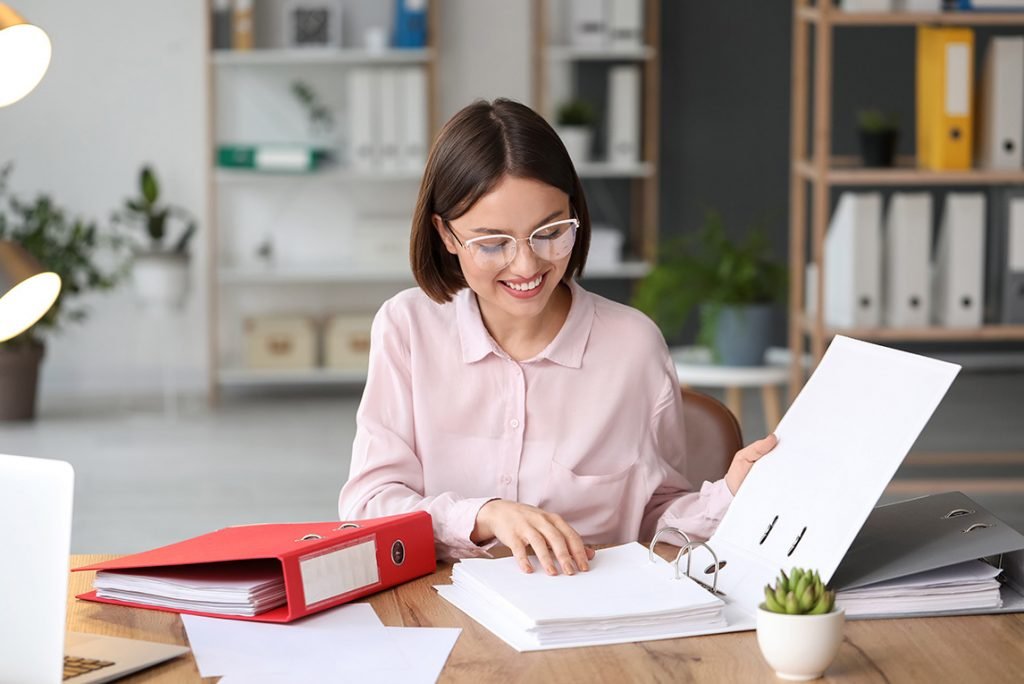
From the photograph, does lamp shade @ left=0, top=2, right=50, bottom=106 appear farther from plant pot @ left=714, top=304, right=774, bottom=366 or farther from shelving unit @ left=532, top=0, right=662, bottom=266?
shelving unit @ left=532, top=0, right=662, bottom=266

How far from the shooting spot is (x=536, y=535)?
4.68 ft

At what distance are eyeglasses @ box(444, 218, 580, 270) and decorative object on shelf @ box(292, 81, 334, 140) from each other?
177 inches

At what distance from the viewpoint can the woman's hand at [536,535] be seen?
1393mm

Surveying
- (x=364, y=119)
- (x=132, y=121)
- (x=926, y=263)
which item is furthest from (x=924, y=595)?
(x=132, y=121)

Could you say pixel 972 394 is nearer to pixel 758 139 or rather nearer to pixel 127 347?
pixel 758 139

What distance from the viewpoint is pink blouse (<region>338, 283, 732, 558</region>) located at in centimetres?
175

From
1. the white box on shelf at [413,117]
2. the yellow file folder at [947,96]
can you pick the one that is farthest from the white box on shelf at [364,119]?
the yellow file folder at [947,96]

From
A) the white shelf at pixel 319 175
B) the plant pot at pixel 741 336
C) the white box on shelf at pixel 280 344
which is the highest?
the white shelf at pixel 319 175

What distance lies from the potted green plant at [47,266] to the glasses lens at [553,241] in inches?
156

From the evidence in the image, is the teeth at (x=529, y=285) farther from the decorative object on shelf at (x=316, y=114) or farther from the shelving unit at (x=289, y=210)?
the decorative object on shelf at (x=316, y=114)

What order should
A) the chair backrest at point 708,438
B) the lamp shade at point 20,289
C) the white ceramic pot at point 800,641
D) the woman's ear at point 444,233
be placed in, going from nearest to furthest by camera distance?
the lamp shade at point 20,289 < the white ceramic pot at point 800,641 < the woman's ear at point 444,233 < the chair backrest at point 708,438

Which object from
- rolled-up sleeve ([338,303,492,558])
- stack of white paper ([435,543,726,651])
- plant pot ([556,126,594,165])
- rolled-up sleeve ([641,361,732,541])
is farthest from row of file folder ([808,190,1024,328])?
stack of white paper ([435,543,726,651])

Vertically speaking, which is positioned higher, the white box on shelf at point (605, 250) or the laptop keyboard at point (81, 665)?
the white box on shelf at point (605, 250)

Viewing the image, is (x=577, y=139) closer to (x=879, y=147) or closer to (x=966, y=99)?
(x=879, y=147)
